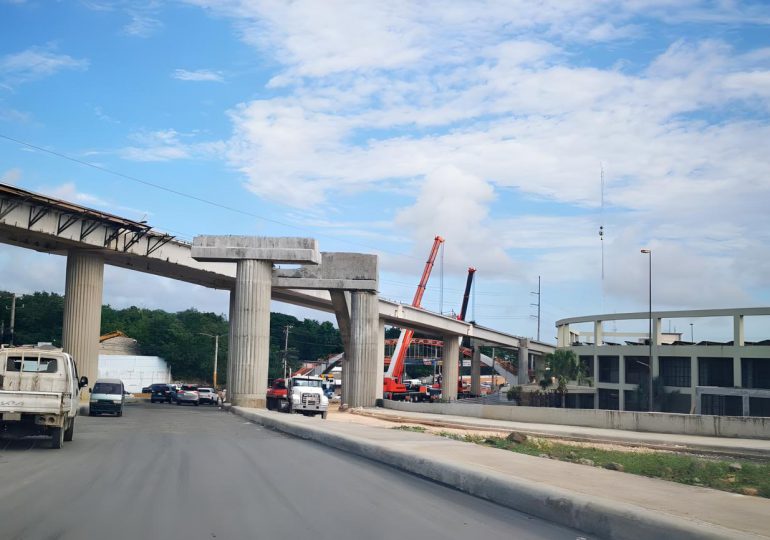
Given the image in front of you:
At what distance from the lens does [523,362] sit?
380 ft

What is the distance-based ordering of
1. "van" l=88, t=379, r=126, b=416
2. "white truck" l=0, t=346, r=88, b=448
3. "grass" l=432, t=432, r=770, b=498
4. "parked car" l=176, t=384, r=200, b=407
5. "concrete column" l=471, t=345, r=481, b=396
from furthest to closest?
1. "concrete column" l=471, t=345, r=481, b=396
2. "parked car" l=176, t=384, r=200, b=407
3. "van" l=88, t=379, r=126, b=416
4. "white truck" l=0, t=346, r=88, b=448
5. "grass" l=432, t=432, r=770, b=498

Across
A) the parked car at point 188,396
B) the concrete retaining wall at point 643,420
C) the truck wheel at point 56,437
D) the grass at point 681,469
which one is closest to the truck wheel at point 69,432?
the truck wheel at point 56,437

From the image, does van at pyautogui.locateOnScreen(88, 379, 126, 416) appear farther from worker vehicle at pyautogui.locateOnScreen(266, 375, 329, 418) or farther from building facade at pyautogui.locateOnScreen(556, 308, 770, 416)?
building facade at pyautogui.locateOnScreen(556, 308, 770, 416)

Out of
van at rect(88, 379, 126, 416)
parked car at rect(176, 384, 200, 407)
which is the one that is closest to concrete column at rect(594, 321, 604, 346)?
parked car at rect(176, 384, 200, 407)

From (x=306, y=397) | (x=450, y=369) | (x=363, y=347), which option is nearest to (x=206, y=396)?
(x=363, y=347)

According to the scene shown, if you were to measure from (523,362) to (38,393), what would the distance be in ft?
337

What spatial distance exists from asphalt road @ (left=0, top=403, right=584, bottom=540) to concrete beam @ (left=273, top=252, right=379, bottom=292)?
39.7m

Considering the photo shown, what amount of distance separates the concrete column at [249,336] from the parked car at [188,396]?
41.5 feet

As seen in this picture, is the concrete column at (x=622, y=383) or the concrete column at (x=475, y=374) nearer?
the concrete column at (x=622, y=383)

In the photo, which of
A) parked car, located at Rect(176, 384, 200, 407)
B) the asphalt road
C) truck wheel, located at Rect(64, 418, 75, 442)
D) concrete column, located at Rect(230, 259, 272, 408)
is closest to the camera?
the asphalt road

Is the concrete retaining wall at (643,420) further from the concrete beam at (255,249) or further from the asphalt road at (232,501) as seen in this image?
the asphalt road at (232,501)

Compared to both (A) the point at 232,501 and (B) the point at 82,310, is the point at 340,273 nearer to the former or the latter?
(B) the point at 82,310

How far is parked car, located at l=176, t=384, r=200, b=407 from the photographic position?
205ft

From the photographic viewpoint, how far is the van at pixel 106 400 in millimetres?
38750
